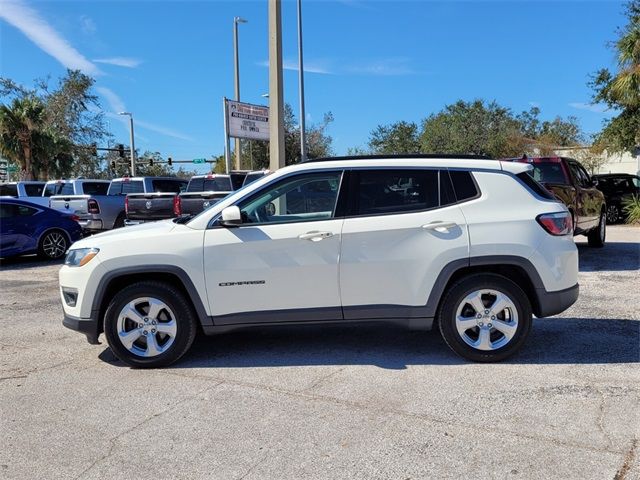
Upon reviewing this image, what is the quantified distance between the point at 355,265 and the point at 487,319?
4.08 ft

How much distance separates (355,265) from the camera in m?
4.75

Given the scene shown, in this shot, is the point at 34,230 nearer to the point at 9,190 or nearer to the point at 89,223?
the point at 89,223

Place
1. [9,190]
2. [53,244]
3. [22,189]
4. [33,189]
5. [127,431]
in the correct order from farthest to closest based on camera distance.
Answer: [33,189] → [9,190] → [22,189] → [53,244] → [127,431]

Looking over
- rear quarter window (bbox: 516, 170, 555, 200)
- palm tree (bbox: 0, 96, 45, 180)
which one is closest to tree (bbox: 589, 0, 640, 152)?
rear quarter window (bbox: 516, 170, 555, 200)

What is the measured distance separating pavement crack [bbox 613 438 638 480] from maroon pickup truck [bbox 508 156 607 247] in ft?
21.8

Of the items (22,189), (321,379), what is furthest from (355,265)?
(22,189)

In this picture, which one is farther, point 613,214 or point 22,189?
point 22,189

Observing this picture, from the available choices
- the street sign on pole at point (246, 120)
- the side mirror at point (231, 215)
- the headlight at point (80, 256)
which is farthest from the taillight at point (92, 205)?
the side mirror at point (231, 215)

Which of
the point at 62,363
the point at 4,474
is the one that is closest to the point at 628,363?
the point at 4,474

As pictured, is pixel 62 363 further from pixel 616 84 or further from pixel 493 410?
pixel 616 84

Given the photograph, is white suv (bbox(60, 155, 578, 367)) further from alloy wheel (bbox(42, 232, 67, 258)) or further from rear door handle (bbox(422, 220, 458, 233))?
alloy wheel (bbox(42, 232, 67, 258))

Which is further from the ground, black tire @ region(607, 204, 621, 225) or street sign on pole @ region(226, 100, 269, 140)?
street sign on pole @ region(226, 100, 269, 140)

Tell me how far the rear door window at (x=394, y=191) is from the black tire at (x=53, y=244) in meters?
9.72

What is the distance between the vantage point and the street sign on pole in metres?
23.1
